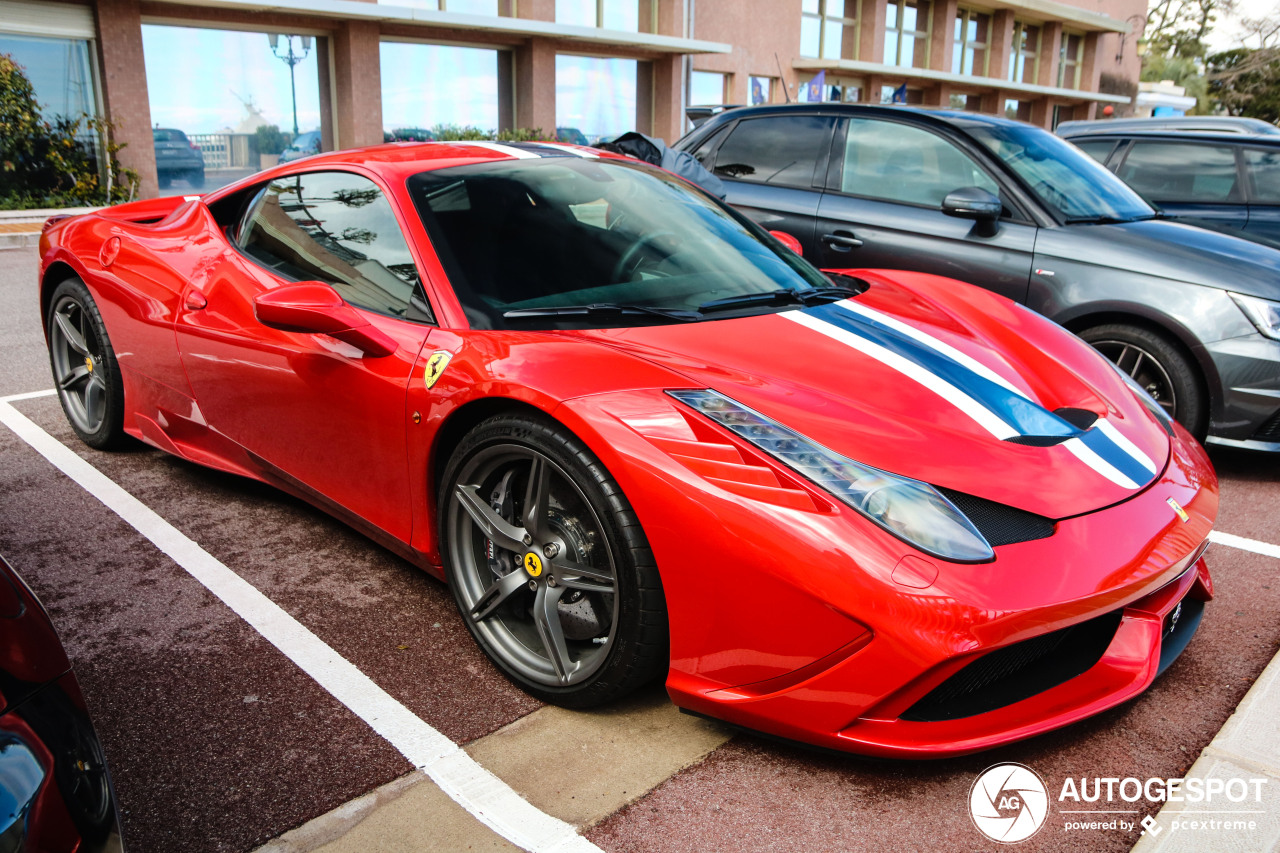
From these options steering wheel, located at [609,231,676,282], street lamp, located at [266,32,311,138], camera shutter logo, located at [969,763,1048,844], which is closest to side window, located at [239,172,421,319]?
steering wheel, located at [609,231,676,282]

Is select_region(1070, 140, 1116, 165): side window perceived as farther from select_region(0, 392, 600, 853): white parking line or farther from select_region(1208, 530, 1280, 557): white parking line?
select_region(0, 392, 600, 853): white parking line

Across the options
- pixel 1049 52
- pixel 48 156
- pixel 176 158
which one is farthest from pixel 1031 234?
pixel 1049 52

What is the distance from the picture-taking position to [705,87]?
22797mm

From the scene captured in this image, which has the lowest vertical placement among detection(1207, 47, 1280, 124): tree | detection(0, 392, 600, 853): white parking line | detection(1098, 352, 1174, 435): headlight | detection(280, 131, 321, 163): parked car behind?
detection(0, 392, 600, 853): white parking line

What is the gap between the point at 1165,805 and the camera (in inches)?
78.7

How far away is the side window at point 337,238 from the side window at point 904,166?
9.97 feet

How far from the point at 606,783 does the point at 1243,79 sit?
4537 centimetres

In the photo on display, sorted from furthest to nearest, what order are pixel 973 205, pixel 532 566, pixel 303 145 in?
1. pixel 303 145
2. pixel 973 205
3. pixel 532 566

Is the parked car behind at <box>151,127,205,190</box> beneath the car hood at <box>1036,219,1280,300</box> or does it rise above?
above

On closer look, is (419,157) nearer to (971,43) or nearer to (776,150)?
(776,150)

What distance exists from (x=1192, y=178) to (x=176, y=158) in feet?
49.5

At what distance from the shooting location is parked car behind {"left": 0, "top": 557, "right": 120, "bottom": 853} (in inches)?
47.3

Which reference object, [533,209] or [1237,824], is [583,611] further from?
[1237,824]

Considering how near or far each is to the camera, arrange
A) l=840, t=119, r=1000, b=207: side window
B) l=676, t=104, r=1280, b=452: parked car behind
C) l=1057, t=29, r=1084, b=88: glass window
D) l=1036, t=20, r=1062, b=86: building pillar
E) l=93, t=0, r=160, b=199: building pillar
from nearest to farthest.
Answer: l=676, t=104, r=1280, b=452: parked car behind → l=840, t=119, r=1000, b=207: side window → l=93, t=0, r=160, b=199: building pillar → l=1036, t=20, r=1062, b=86: building pillar → l=1057, t=29, r=1084, b=88: glass window
